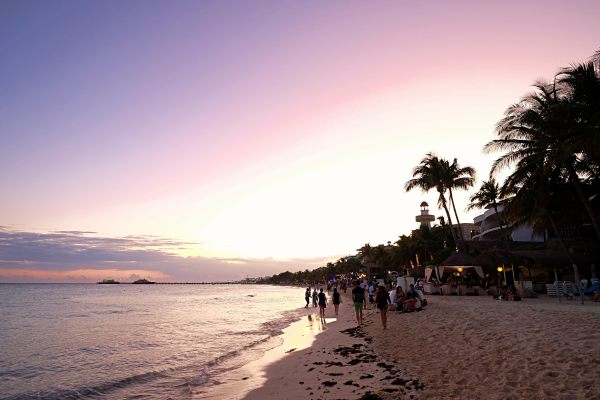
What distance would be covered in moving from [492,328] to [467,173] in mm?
28380

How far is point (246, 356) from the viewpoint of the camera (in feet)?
49.5

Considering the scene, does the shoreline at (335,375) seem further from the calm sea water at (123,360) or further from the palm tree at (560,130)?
the palm tree at (560,130)

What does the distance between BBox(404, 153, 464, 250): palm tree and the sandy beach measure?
23.6 m

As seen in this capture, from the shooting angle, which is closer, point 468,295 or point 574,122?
point 574,122

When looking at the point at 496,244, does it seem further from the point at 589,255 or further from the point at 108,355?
the point at 108,355

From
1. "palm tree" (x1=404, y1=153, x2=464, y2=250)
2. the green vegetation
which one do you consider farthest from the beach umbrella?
"palm tree" (x1=404, y1=153, x2=464, y2=250)

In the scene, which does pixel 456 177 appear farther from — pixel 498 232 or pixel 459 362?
pixel 459 362

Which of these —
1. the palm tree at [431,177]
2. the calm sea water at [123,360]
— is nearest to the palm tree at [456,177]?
the palm tree at [431,177]

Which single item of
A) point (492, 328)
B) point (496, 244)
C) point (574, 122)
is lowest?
point (492, 328)

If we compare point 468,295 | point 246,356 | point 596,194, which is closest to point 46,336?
point 246,356

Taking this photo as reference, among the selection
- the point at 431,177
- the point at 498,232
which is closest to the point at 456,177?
the point at 431,177

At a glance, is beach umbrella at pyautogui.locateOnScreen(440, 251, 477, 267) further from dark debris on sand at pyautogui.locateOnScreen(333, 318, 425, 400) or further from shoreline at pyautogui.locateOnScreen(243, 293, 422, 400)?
dark debris on sand at pyautogui.locateOnScreen(333, 318, 425, 400)

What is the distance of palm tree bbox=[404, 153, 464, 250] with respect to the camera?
35875mm

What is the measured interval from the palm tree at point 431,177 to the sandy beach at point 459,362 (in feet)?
77.6
